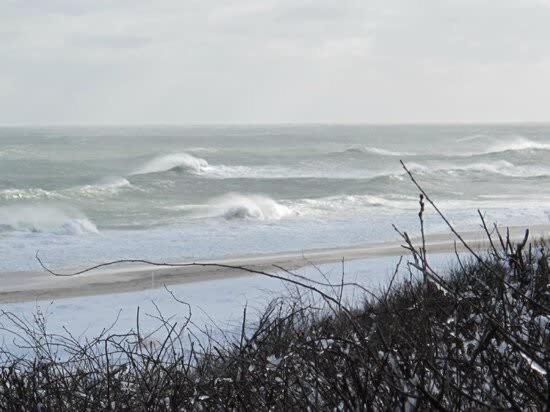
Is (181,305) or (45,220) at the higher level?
(181,305)

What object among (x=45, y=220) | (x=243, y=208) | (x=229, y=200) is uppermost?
(x=243, y=208)

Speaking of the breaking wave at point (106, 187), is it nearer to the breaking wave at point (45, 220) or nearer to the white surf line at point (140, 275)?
the breaking wave at point (45, 220)

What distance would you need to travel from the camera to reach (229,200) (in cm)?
3853

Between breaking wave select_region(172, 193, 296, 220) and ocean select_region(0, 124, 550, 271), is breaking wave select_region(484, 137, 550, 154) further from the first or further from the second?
breaking wave select_region(172, 193, 296, 220)

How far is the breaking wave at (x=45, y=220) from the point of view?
90.9 ft

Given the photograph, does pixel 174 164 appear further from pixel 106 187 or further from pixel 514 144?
pixel 514 144

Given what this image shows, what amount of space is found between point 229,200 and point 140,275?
21439 mm

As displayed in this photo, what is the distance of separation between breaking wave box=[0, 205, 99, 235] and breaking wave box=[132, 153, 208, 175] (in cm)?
1704

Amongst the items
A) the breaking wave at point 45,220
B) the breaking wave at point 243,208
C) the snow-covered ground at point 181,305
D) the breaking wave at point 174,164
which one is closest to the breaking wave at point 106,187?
the breaking wave at point 45,220

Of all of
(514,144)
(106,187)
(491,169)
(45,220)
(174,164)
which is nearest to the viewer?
(45,220)

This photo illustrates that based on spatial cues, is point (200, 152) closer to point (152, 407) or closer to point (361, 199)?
point (361, 199)

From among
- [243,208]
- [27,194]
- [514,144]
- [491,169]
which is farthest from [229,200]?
[514,144]

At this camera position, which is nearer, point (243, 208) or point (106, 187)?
point (243, 208)

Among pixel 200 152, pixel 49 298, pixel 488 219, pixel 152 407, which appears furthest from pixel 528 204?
pixel 200 152
